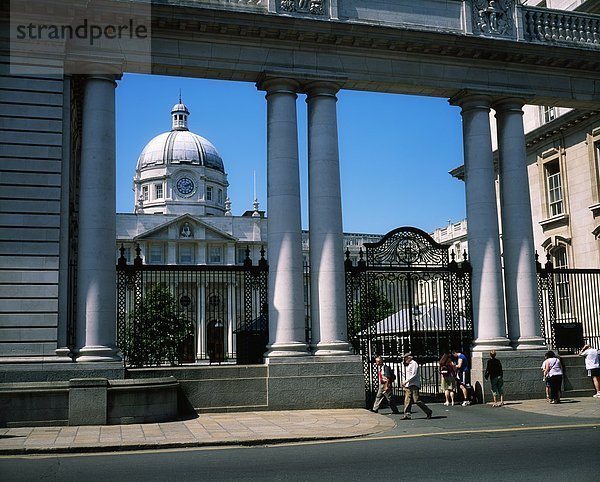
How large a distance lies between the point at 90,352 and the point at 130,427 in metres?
2.83

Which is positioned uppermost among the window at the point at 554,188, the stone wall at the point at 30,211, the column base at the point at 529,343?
the window at the point at 554,188

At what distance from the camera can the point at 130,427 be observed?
55.5 ft

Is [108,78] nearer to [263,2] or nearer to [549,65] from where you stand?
[263,2]

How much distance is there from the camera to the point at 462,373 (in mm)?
22266

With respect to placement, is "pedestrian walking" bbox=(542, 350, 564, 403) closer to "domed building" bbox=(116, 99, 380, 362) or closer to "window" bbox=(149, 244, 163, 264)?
"domed building" bbox=(116, 99, 380, 362)

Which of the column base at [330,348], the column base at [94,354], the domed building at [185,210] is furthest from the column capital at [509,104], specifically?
the domed building at [185,210]

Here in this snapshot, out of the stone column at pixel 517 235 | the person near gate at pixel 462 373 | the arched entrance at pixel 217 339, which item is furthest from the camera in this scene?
the stone column at pixel 517 235

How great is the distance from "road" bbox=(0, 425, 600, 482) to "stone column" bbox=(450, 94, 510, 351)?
25.1 ft

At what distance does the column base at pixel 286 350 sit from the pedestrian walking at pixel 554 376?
716 centimetres

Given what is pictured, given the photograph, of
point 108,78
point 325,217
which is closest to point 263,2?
point 108,78

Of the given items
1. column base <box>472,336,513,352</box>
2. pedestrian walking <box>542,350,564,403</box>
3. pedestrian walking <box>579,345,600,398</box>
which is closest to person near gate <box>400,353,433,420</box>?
column base <box>472,336,513,352</box>

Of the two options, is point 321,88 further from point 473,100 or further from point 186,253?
point 186,253

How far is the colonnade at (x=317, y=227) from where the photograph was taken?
19.4 m

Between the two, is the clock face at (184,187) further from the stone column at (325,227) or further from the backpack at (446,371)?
the backpack at (446,371)
